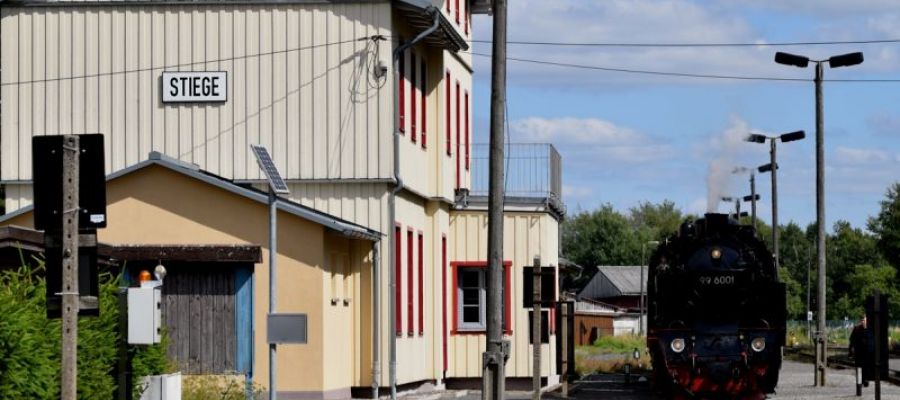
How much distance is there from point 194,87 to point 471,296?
28.3ft

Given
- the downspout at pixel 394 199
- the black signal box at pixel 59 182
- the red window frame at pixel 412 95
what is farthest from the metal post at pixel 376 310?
the black signal box at pixel 59 182

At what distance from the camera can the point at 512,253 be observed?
3694cm

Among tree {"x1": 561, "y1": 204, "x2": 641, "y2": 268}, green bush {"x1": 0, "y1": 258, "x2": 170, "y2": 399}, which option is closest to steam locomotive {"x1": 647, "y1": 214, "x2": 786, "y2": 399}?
green bush {"x1": 0, "y1": 258, "x2": 170, "y2": 399}

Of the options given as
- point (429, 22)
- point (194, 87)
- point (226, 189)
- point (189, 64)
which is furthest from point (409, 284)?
point (226, 189)

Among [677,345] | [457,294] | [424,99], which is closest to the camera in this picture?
[677,345]

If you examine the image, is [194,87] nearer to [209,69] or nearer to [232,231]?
[209,69]

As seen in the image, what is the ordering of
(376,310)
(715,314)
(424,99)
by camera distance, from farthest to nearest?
(424,99) → (715,314) → (376,310)

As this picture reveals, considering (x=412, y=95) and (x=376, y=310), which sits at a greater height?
(x=412, y=95)

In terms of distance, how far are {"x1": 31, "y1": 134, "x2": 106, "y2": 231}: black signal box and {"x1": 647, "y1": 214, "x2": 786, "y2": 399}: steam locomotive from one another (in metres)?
19.2

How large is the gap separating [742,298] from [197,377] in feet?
34.9

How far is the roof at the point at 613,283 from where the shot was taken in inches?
5472

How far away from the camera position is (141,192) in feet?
91.2

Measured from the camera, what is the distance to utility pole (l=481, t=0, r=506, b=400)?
73.1 feet

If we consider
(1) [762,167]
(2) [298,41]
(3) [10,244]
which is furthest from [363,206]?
(1) [762,167]
